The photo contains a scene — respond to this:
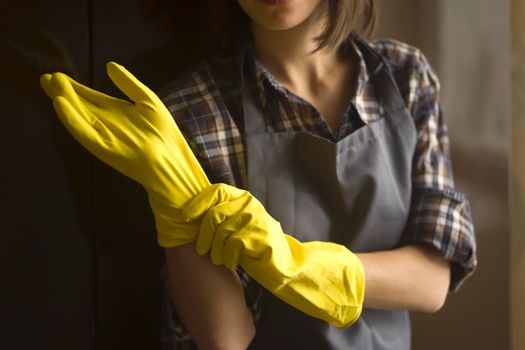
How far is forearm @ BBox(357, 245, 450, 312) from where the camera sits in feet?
3.24

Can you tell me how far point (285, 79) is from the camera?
994mm

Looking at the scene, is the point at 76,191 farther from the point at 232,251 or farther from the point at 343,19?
the point at 343,19

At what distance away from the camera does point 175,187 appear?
852 mm

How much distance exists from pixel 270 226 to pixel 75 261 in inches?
9.3

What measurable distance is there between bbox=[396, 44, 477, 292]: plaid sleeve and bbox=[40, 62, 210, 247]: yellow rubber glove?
343 mm

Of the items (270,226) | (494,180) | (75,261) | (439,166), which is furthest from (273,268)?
(494,180)

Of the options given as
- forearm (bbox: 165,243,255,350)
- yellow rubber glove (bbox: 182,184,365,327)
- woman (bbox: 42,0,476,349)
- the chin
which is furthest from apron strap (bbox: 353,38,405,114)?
forearm (bbox: 165,243,255,350)

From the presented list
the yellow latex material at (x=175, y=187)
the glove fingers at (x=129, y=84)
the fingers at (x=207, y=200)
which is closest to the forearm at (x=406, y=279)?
the yellow latex material at (x=175, y=187)

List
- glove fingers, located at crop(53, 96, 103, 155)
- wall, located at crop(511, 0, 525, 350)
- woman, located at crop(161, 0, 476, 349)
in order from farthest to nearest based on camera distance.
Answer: wall, located at crop(511, 0, 525, 350)
woman, located at crop(161, 0, 476, 349)
glove fingers, located at crop(53, 96, 103, 155)

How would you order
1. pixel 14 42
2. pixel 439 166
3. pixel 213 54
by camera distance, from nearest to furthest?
pixel 14 42
pixel 213 54
pixel 439 166

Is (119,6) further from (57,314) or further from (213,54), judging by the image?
(57,314)

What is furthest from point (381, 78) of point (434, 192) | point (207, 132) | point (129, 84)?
point (129, 84)

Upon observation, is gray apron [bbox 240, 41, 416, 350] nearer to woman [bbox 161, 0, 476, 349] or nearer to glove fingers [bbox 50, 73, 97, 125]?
woman [bbox 161, 0, 476, 349]

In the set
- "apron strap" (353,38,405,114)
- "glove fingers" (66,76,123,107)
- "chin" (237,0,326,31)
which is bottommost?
"apron strap" (353,38,405,114)
